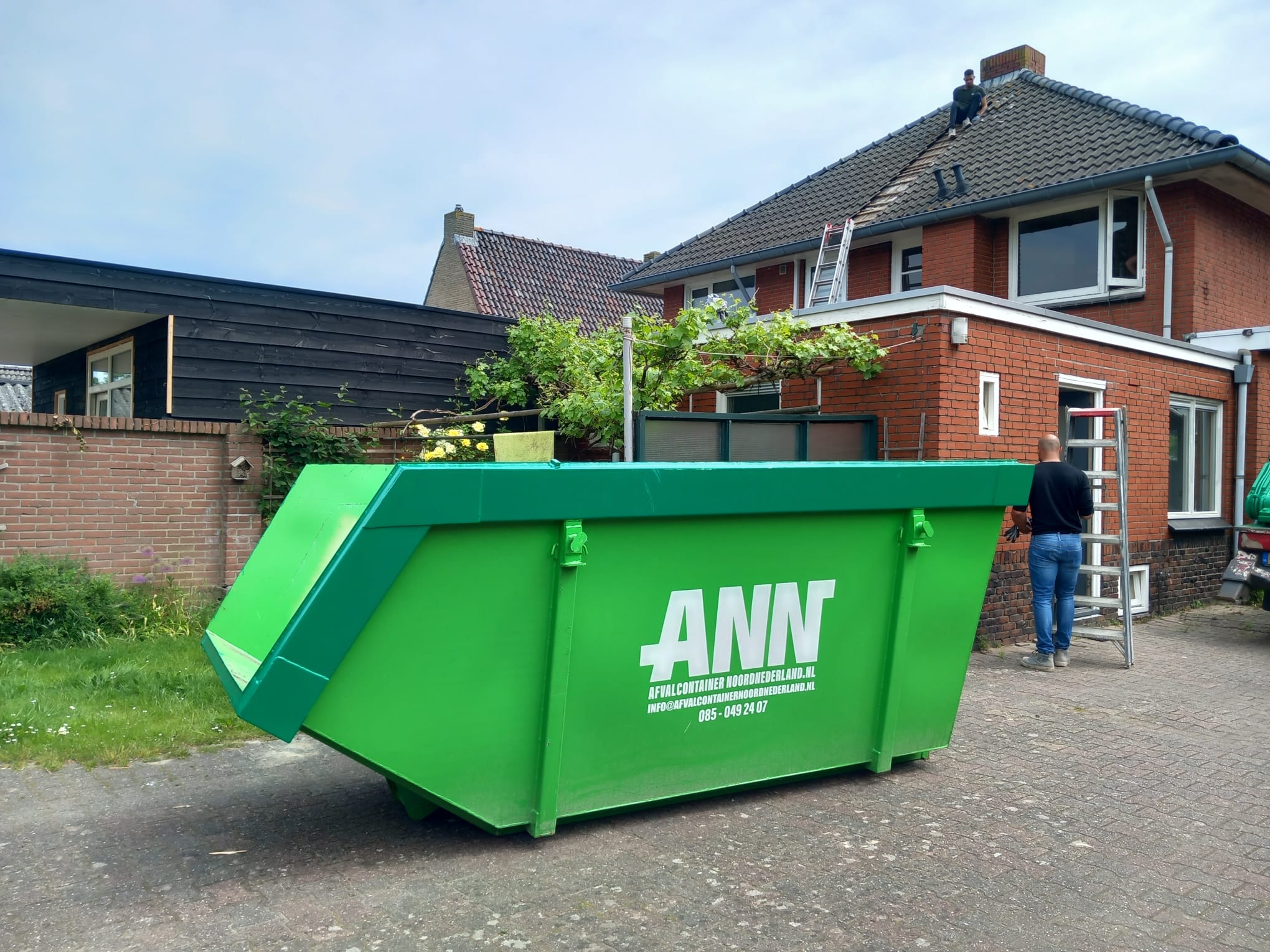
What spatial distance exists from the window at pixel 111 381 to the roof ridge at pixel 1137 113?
13958 millimetres

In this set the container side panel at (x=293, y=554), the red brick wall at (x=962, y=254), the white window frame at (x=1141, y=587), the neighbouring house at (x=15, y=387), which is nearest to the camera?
the container side panel at (x=293, y=554)

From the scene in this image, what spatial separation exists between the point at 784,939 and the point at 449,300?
2612cm

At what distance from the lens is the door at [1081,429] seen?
392 inches

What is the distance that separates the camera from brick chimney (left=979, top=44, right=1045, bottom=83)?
19.3 meters

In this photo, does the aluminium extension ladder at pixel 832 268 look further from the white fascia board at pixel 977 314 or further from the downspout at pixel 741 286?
the white fascia board at pixel 977 314

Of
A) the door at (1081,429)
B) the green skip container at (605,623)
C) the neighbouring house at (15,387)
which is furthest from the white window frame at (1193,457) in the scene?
the neighbouring house at (15,387)

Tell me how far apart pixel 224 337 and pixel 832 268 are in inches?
366

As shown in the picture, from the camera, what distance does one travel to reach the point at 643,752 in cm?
422

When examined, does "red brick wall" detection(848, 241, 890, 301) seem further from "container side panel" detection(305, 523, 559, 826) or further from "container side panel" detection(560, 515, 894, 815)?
"container side panel" detection(305, 523, 559, 826)

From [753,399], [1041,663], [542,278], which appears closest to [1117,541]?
[1041,663]

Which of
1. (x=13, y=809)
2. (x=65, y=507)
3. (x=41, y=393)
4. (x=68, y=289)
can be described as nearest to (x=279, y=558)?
(x=13, y=809)

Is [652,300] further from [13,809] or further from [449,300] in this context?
[13,809]

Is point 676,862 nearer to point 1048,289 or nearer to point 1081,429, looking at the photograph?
point 1081,429

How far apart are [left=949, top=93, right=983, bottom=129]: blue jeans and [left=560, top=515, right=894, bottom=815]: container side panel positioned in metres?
15.8
